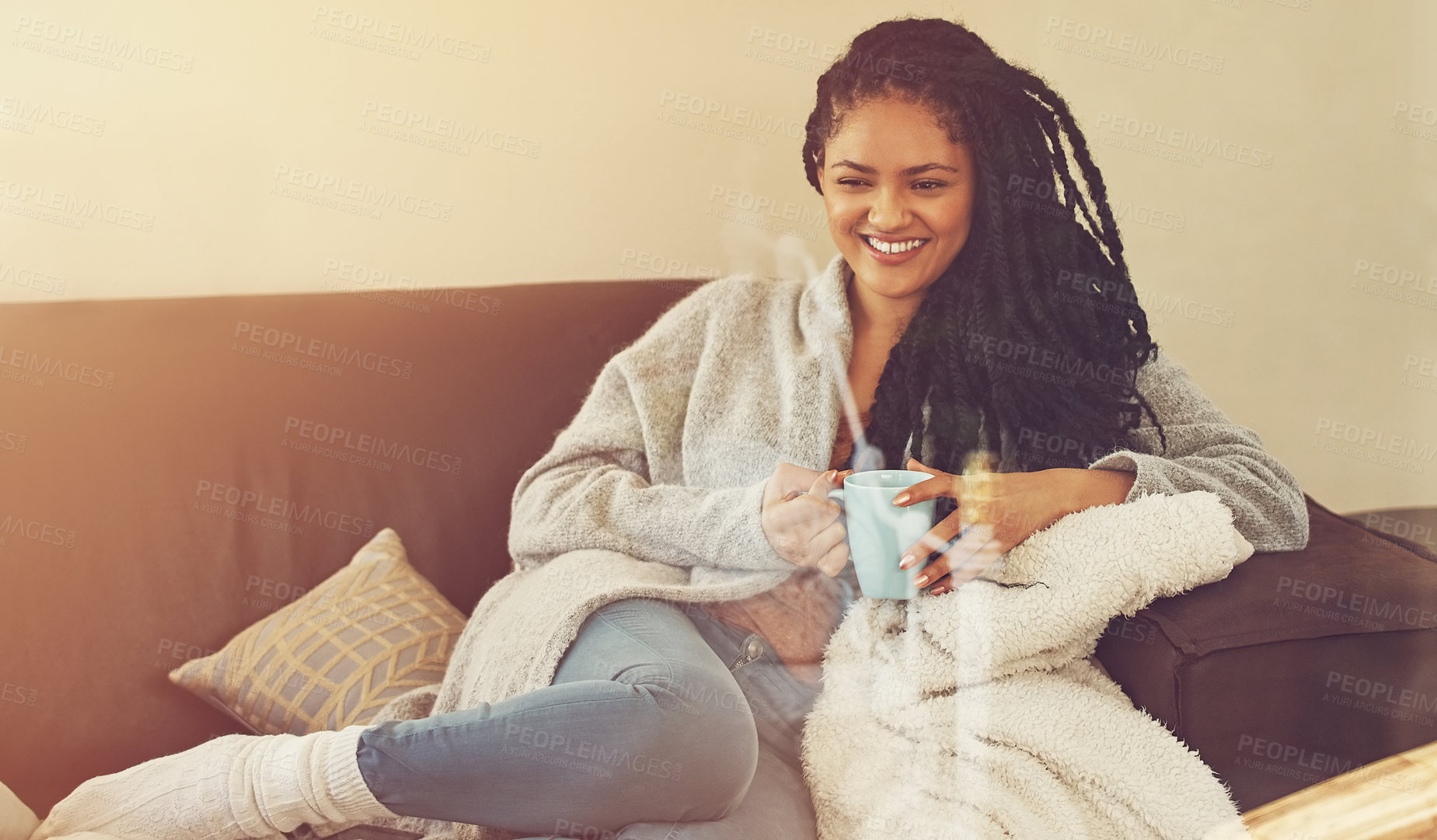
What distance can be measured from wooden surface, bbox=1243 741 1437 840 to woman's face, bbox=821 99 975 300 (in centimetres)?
54

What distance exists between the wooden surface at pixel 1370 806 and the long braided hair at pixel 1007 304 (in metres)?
0.32

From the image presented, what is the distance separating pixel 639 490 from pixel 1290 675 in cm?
56

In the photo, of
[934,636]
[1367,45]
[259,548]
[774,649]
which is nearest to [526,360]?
[259,548]

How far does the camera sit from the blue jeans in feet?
2.15

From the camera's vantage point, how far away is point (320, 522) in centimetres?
98

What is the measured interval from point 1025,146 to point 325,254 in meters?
0.75
